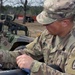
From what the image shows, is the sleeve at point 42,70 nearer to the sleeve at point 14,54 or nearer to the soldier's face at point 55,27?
the soldier's face at point 55,27

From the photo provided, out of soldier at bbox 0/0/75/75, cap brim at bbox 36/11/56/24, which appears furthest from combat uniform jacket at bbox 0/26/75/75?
cap brim at bbox 36/11/56/24

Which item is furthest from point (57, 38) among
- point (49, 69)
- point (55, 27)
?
point (49, 69)

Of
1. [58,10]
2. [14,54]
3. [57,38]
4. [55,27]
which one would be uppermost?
[58,10]

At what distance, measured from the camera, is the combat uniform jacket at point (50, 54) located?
96.3 inches

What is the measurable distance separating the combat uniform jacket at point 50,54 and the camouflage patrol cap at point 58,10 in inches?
6.6

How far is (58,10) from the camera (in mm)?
2814

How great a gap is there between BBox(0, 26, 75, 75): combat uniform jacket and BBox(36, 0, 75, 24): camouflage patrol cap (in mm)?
167

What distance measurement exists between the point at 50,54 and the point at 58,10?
1.60 ft

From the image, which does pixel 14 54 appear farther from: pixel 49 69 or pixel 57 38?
pixel 49 69

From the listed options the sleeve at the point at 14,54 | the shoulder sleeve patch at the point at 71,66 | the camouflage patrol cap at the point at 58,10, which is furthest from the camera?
the sleeve at the point at 14,54

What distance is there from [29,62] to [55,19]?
56 cm

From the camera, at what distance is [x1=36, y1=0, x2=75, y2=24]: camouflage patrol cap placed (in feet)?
9.22

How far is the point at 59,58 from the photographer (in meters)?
2.90

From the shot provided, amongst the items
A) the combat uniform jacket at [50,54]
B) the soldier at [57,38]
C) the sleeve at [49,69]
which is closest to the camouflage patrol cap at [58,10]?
the soldier at [57,38]
